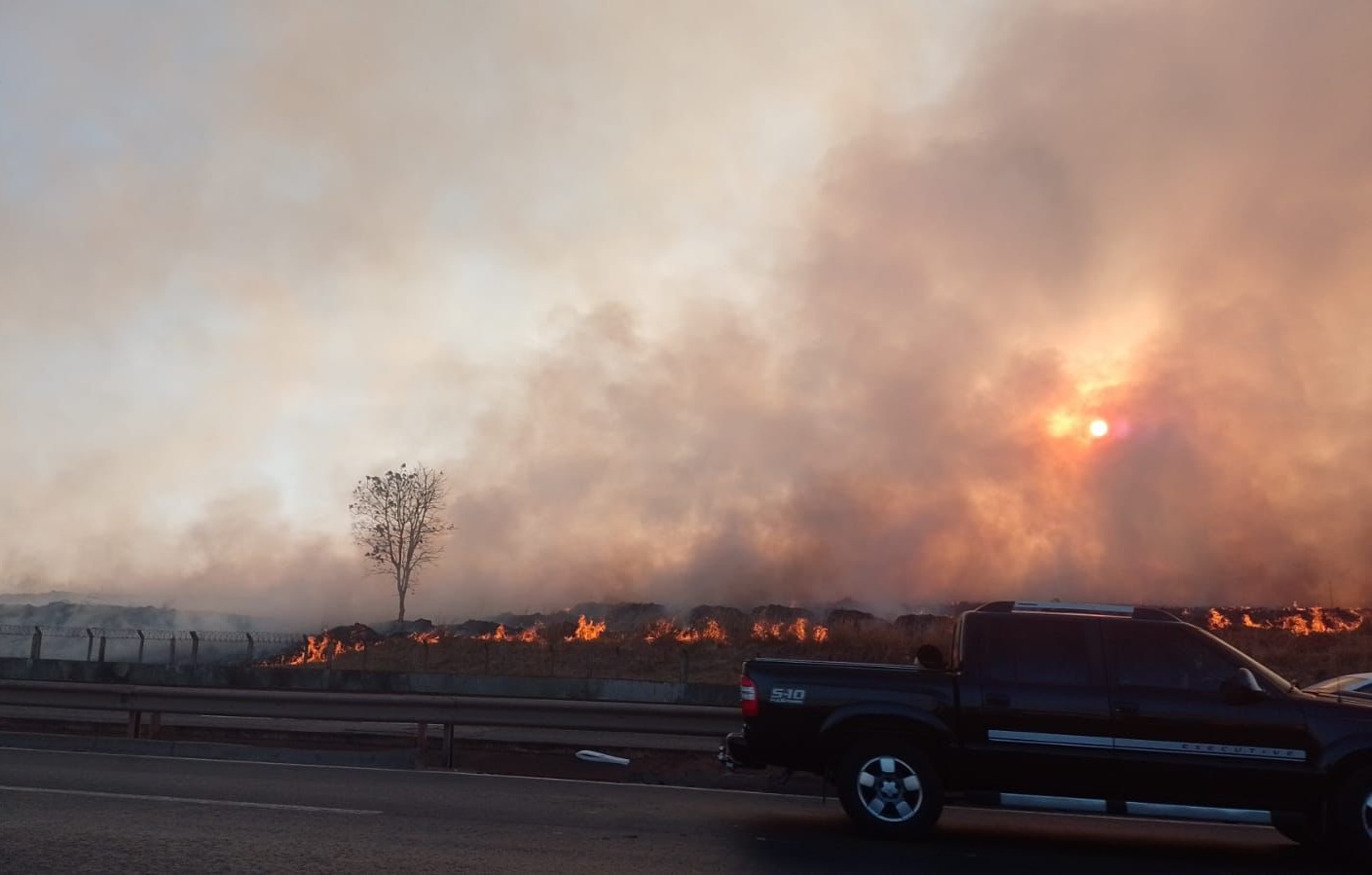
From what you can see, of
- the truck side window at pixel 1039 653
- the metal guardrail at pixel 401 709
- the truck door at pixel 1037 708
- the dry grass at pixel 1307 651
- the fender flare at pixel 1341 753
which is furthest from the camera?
the dry grass at pixel 1307 651

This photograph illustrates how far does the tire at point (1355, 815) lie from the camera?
25.7 ft

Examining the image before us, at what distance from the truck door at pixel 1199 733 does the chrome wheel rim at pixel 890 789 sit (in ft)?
5.39

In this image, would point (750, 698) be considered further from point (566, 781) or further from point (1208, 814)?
point (566, 781)

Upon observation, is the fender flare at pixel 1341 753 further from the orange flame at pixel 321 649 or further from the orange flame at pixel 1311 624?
the orange flame at pixel 321 649

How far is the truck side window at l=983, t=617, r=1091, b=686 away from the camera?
8.61 metres

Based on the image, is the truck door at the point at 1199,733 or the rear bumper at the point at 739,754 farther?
the rear bumper at the point at 739,754

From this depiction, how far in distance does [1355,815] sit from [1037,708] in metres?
2.41

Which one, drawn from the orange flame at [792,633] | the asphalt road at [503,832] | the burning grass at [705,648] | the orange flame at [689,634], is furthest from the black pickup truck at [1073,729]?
the orange flame at [689,634]

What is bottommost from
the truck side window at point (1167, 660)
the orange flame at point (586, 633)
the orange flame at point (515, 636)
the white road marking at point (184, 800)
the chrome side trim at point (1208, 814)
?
the white road marking at point (184, 800)

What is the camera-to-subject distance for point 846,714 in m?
8.66

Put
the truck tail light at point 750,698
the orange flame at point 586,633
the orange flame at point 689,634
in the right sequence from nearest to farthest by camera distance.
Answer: the truck tail light at point 750,698
the orange flame at point 689,634
the orange flame at point 586,633

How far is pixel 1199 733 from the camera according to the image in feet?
26.8

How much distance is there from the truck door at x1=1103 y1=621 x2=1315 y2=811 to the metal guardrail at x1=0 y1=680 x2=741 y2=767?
4.71 meters

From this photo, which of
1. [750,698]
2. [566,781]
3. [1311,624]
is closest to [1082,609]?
[750,698]
